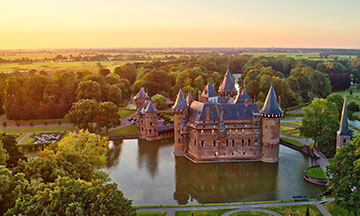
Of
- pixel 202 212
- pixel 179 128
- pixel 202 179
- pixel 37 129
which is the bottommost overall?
pixel 202 179

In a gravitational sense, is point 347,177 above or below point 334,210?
above

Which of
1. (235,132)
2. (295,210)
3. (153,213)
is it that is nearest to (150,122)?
(235,132)

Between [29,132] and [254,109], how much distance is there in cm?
5210

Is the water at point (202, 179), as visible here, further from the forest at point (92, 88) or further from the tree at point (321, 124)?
the forest at point (92, 88)

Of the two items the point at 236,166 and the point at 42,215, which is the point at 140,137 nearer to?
the point at 236,166

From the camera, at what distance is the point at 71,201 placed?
84.7 feet

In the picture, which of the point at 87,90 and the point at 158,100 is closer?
the point at 87,90

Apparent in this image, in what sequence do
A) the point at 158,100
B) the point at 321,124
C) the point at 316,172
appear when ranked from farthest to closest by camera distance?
1. the point at 158,100
2. the point at 321,124
3. the point at 316,172

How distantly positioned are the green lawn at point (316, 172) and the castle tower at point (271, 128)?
6.61m

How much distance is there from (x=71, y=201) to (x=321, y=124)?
163ft

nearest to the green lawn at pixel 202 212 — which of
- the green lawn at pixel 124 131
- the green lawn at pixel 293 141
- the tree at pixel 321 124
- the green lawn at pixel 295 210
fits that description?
the green lawn at pixel 295 210

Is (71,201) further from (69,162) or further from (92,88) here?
(92,88)

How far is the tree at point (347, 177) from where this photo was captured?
108 feet

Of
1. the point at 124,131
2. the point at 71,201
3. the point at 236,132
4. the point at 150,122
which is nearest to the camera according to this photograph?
the point at 71,201
